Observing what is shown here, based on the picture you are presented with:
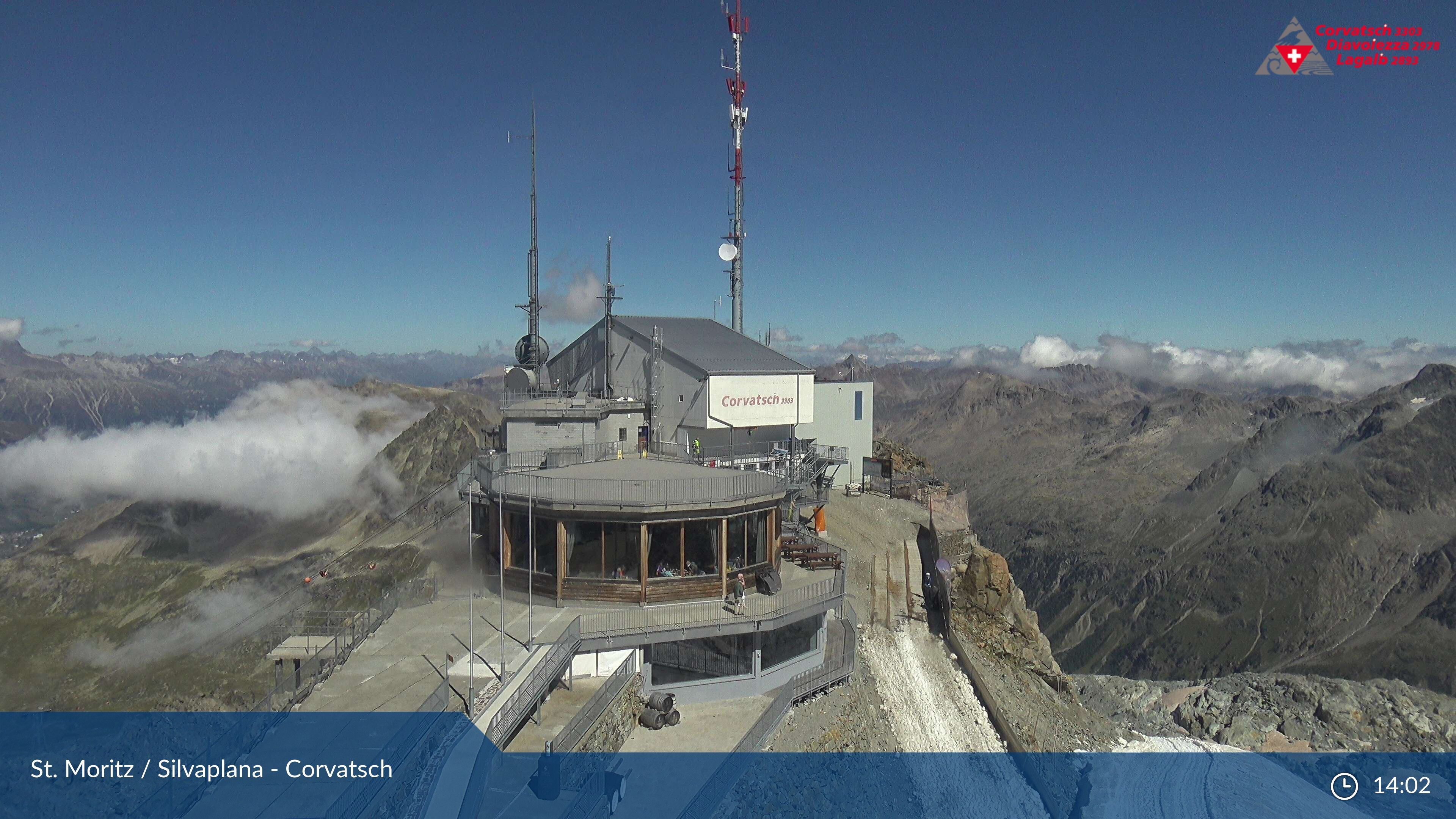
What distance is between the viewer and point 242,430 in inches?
7151

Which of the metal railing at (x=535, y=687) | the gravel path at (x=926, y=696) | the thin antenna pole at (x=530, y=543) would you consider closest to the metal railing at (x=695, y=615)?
the metal railing at (x=535, y=687)

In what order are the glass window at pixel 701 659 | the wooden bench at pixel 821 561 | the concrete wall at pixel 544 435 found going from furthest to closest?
1. the concrete wall at pixel 544 435
2. the wooden bench at pixel 821 561
3. the glass window at pixel 701 659

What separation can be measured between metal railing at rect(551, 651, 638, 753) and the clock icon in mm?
41211

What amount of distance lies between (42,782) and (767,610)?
1981cm

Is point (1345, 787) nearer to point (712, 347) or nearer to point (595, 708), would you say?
point (712, 347)

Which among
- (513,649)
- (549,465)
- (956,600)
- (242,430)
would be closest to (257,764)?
(513,649)

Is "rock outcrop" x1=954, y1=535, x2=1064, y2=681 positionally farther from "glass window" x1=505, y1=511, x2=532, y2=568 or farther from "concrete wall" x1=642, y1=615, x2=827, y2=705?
"glass window" x1=505, y1=511, x2=532, y2=568

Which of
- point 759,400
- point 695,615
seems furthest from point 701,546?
point 759,400

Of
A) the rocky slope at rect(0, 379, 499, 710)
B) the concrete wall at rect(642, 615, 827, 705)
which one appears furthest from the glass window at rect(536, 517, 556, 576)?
the rocky slope at rect(0, 379, 499, 710)

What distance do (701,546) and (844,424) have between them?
23.5 m

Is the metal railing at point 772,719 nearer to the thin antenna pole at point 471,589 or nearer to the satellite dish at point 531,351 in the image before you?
the thin antenna pole at point 471,589

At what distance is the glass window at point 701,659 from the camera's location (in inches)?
884

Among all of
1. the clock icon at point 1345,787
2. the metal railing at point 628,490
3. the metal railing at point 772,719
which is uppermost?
the metal railing at point 628,490
